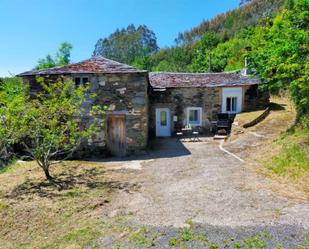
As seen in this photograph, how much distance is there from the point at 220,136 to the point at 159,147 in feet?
15.6

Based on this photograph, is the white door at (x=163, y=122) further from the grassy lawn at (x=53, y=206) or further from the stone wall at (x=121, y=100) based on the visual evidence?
the grassy lawn at (x=53, y=206)

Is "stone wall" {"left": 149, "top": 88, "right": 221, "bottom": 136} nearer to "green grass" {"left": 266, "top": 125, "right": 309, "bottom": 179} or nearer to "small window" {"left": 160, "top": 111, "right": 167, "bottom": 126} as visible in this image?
"small window" {"left": 160, "top": 111, "right": 167, "bottom": 126}

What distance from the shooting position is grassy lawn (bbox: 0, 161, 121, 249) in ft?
19.4

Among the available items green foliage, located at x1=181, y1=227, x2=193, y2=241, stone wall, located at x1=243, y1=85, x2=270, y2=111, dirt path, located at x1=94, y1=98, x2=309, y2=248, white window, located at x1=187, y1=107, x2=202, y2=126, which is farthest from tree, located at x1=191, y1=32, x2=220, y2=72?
green foliage, located at x1=181, y1=227, x2=193, y2=241

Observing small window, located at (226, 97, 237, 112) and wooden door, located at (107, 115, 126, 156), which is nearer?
wooden door, located at (107, 115, 126, 156)

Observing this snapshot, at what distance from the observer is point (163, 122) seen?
1919 cm

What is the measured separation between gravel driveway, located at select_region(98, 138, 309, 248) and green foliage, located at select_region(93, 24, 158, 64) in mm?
55036

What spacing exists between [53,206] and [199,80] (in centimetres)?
1520

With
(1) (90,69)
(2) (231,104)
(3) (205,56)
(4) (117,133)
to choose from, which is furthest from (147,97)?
(3) (205,56)

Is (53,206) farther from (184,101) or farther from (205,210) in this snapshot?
(184,101)

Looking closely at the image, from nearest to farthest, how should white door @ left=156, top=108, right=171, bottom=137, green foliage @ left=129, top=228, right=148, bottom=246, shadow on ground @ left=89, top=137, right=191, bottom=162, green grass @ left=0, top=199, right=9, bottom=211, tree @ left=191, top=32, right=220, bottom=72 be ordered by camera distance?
1. green foliage @ left=129, top=228, right=148, bottom=246
2. green grass @ left=0, top=199, right=9, bottom=211
3. shadow on ground @ left=89, top=137, right=191, bottom=162
4. white door @ left=156, top=108, right=171, bottom=137
5. tree @ left=191, top=32, right=220, bottom=72

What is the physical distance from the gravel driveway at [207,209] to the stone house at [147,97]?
324 cm

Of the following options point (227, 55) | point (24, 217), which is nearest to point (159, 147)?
point (24, 217)

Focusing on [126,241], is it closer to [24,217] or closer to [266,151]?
[24,217]
